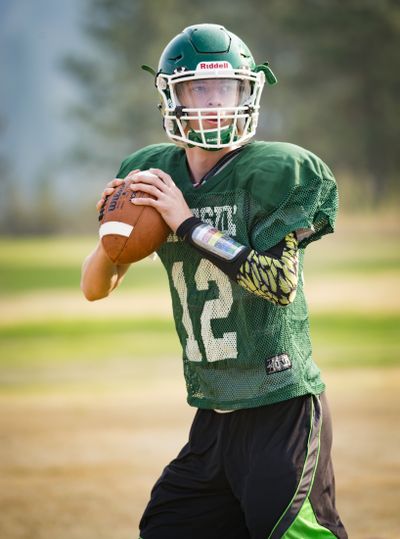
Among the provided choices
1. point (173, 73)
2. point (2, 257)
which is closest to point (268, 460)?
point (173, 73)

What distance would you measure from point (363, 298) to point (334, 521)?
11.5 metres

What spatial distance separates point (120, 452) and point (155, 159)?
3135 mm

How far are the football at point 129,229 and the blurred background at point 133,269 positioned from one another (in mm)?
1886

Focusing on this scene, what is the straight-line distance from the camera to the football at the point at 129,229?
2729 millimetres

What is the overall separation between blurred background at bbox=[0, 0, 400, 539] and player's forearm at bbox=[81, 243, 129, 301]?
1.59 m

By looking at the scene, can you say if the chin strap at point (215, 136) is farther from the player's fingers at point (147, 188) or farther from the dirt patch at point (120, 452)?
the dirt patch at point (120, 452)

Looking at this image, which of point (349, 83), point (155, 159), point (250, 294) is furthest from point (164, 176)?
point (349, 83)

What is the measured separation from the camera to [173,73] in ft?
9.34

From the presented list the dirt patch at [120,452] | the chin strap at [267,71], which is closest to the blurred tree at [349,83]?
the dirt patch at [120,452]

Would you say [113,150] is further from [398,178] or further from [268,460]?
[268,460]

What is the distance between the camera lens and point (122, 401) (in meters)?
7.41

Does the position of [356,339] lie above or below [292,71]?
below

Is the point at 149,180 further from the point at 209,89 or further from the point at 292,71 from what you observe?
the point at 292,71

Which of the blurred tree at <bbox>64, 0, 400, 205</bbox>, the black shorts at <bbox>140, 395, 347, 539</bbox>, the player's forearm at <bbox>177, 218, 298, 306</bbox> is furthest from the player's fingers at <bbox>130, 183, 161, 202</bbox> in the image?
the blurred tree at <bbox>64, 0, 400, 205</bbox>
